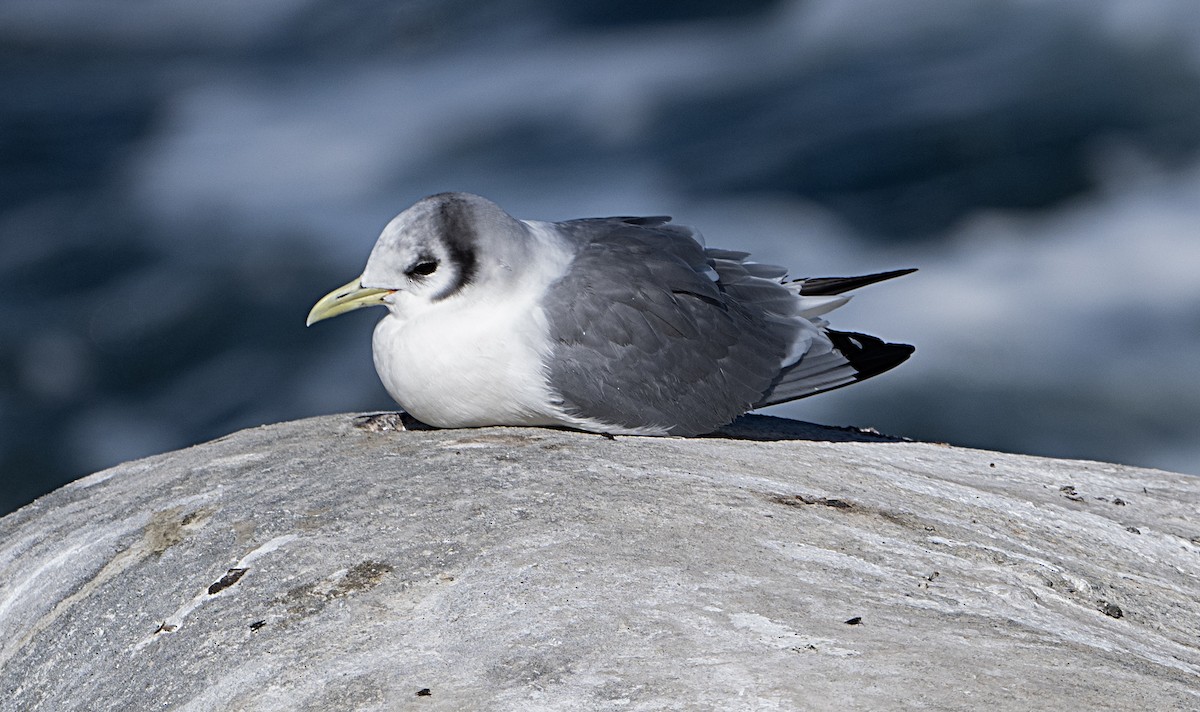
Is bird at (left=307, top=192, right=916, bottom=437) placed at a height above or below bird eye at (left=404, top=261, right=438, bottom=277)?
below

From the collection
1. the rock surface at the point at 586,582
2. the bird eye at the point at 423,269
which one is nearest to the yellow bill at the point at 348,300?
the bird eye at the point at 423,269

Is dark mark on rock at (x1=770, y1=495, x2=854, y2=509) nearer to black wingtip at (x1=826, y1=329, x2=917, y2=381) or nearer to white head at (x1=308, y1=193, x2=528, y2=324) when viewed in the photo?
white head at (x1=308, y1=193, x2=528, y2=324)

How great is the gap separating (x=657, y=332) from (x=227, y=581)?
2142 mm

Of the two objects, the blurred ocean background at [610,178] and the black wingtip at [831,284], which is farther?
the blurred ocean background at [610,178]

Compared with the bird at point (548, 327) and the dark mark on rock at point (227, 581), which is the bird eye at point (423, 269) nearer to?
the bird at point (548, 327)

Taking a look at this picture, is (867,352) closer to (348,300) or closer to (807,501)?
(807,501)

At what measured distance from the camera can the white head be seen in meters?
5.21

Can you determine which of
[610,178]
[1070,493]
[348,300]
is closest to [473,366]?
[348,300]

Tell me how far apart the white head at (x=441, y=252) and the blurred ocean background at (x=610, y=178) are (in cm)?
852

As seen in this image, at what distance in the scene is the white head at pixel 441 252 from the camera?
205 inches

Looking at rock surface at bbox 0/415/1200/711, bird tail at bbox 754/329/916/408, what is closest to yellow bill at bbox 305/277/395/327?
Result: rock surface at bbox 0/415/1200/711

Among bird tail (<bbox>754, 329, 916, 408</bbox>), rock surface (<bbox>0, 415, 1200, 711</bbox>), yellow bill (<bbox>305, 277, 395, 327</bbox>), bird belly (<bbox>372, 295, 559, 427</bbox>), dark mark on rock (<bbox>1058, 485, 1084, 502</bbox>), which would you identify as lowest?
dark mark on rock (<bbox>1058, 485, 1084, 502</bbox>)

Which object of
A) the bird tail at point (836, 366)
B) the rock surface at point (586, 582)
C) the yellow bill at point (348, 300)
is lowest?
the rock surface at point (586, 582)

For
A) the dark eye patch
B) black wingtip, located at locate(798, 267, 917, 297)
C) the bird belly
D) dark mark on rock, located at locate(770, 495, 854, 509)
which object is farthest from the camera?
black wingtip, located at locate(798, 267, 917, 297)
